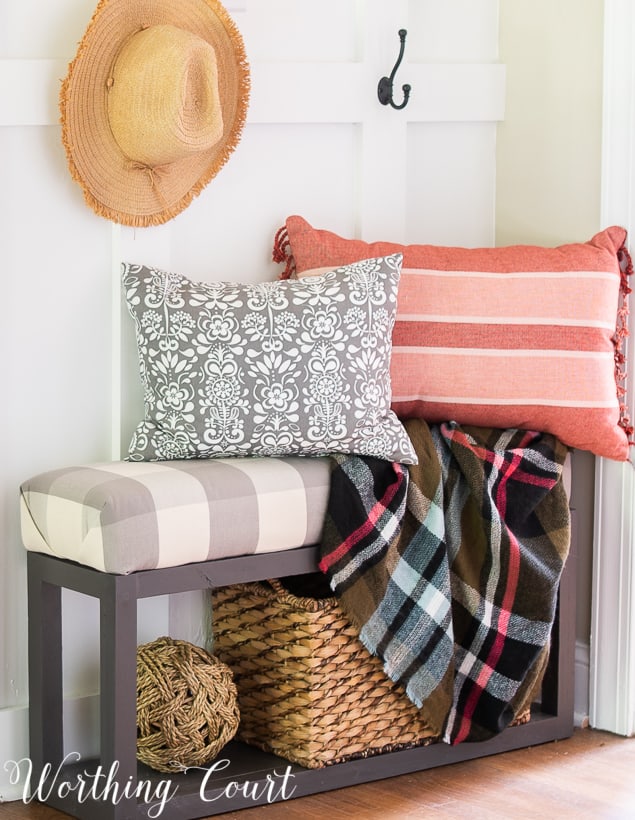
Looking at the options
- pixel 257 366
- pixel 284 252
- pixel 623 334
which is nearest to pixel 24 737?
pixel 257 366

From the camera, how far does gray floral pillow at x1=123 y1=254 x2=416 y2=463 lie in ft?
6.81

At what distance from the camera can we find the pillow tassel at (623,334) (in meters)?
2.42

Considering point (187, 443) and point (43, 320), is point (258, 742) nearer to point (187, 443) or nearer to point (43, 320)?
point (187, 443)

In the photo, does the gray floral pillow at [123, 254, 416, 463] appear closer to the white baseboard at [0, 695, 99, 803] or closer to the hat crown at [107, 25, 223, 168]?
the hat crown at [107, 25, 223, 168]

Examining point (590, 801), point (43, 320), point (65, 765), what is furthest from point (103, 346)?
point (590, 801)

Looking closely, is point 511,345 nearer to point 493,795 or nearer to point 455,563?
point 455,563

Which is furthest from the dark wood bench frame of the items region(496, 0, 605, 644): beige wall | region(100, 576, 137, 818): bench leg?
region(496, 0, 605, 644): beige wall

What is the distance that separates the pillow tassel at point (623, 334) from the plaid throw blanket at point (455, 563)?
0.17m

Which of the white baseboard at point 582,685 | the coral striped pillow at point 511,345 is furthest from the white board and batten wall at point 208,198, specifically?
the white baseboard at point 582,685

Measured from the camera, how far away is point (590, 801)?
6.93 ft

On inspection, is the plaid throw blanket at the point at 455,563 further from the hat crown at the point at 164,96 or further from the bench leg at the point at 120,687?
the hat crown at the point at 164,96

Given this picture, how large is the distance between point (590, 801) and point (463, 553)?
0.48 m

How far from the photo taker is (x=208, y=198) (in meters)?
2.36

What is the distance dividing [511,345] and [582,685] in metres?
0.75
